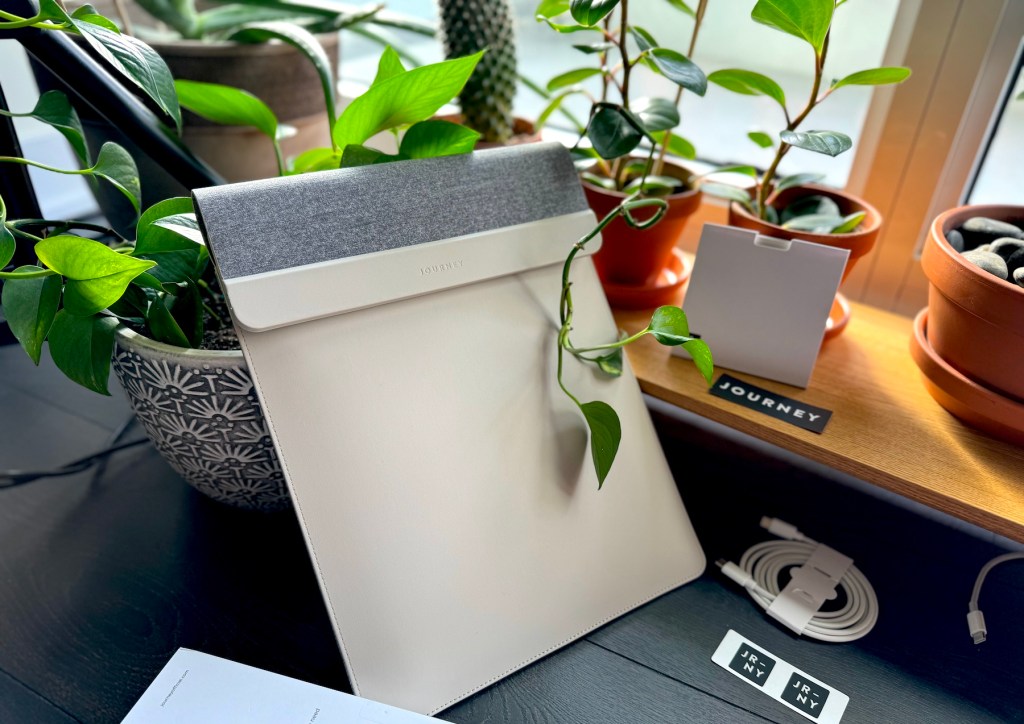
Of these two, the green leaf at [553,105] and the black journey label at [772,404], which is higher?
the green leaf at [553,105]

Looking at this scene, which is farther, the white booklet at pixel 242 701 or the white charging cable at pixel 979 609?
the white charging cable at pixel 979 609

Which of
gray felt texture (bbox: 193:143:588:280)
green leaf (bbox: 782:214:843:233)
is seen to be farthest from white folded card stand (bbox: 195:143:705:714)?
green leaf (bbox: 782:214:843:233)

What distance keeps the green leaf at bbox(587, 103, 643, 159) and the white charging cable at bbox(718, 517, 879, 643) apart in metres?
0.38

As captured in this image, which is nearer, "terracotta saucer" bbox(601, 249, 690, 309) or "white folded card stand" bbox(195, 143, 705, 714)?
"white folded card stand" bbox(195, 143, 705, 714)

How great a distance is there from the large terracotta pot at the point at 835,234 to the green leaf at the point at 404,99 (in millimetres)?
297

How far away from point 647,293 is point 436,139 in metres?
0.29

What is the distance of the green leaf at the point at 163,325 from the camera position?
52cm

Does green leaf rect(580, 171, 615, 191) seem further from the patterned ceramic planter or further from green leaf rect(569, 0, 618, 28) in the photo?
the patterned ceramic planter

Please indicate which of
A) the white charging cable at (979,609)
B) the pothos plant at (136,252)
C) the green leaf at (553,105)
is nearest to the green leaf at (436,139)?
the pothos plant at (136,252)

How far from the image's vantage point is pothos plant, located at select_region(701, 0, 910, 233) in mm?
557

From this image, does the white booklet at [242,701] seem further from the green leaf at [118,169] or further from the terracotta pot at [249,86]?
the terracotta pot at [249,86]

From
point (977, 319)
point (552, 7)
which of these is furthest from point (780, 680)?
point (552, 7)

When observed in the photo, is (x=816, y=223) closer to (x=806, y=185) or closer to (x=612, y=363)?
(x=806, y=185)

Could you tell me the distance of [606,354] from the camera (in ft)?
2.06
